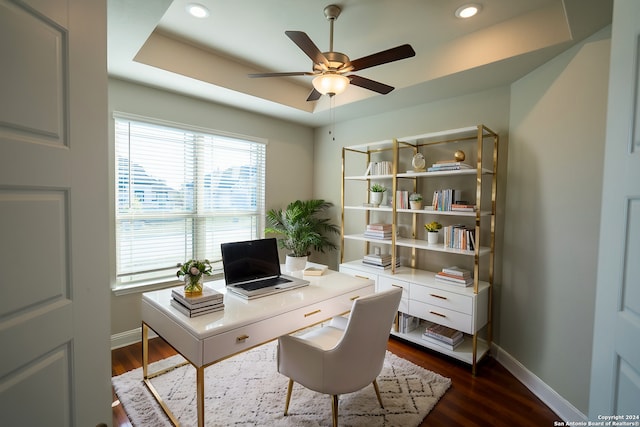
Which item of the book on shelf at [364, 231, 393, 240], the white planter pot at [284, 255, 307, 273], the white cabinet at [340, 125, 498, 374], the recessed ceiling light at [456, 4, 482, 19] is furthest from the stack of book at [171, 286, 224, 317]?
the recessed ceiling light at [456, 4, 482, 19]

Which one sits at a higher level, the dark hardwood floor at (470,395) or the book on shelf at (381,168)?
the book on shelf at (381,168)

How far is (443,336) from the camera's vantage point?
9.08 feet

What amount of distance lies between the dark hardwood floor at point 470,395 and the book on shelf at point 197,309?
0.89m

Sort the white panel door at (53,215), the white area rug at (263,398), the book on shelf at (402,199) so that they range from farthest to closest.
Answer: the book on shelf at (402,199)
the white area rug at (263,398)
the white panel door at (53,215)

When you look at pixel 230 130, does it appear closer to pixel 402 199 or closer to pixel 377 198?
pixel 377 198

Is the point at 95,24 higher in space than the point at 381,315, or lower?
higher

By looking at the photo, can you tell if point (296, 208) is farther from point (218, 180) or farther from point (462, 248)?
point (462, 248)

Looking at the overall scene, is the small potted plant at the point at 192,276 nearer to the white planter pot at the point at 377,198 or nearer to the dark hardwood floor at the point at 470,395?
the dark hardwood floor at the point at 470,395

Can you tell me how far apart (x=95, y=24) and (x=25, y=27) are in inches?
7.6

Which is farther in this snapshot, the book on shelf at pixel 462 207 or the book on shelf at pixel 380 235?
the book on shelf at pixel 380 235

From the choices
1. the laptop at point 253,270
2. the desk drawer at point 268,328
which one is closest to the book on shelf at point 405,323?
the desk drawer at point 268,328

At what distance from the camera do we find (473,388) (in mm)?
2338

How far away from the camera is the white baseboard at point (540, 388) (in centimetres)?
202

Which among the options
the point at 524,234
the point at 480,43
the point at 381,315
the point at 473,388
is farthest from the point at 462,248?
the point at 480,43
